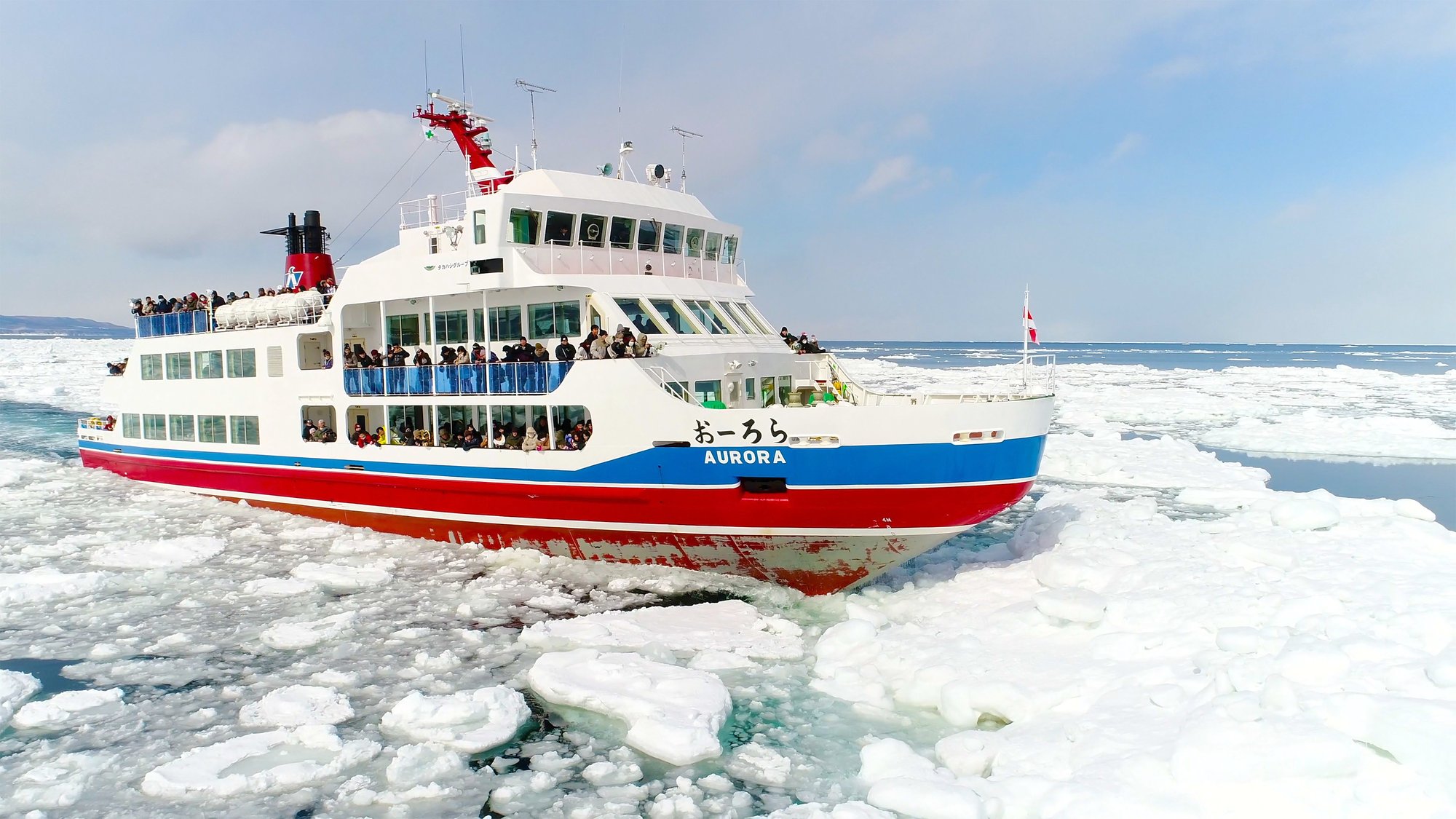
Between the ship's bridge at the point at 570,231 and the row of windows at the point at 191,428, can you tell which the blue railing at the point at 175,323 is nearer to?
the row of windows at the point at 191,428

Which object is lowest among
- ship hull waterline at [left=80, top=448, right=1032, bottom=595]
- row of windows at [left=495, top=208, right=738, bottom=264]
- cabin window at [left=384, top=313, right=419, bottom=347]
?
ship hull waterline at [left=80, top=448, right=1032, bottom=595]

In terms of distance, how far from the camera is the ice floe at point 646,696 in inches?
299

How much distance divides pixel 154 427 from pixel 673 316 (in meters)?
14.3

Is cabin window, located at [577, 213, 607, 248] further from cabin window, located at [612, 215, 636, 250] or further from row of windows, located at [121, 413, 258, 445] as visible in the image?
row of windows, located at [121, 413, 258, 445]

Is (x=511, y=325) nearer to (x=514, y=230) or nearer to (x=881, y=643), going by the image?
(x=514, y=230)

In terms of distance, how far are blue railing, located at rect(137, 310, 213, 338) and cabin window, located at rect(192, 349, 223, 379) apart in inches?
22.6

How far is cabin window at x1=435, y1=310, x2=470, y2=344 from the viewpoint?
14812 mm

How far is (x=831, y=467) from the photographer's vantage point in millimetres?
10883

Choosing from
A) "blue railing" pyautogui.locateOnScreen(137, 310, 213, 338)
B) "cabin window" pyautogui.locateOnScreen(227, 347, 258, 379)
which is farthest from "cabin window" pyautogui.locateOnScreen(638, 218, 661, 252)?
"blue railing" pyautogui.locateOnScreen(137, 310, 213, 338)

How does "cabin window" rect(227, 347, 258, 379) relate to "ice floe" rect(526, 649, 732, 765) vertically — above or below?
above

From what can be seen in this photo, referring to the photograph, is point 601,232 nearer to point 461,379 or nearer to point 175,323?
point 461,379

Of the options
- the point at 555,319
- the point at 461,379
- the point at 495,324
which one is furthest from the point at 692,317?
the point at 461,379

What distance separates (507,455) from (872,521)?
5896 mm

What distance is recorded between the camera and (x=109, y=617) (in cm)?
1112
